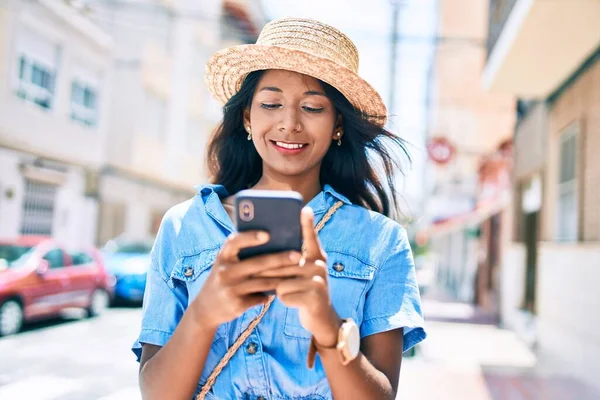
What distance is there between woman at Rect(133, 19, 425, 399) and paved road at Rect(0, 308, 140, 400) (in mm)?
4481

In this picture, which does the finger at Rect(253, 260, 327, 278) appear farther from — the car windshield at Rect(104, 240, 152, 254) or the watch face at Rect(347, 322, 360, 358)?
the car windshield at Rect(104, 240, 152, 254)

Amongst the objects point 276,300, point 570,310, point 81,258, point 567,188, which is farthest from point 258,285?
point 81,258

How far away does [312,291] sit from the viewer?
4.06 feet

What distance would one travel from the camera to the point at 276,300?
1.62 m

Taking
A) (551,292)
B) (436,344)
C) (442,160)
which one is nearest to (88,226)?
(442,160)

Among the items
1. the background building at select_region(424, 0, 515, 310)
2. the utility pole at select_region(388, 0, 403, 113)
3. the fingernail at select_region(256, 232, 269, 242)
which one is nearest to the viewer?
the fingernail at select_region(256, 232, 269, 242)

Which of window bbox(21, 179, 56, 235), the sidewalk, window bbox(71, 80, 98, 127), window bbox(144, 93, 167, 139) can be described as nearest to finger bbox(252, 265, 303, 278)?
the sidewalk

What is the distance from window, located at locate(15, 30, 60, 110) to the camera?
50.1ft

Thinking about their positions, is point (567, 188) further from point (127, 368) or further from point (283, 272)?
point (283, 272)

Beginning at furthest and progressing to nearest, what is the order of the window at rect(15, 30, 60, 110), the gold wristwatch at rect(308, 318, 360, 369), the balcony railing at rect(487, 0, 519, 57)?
the window at rect(15, 30, 60, 110) < the balcony railing at rect(487, 0, 519, 57) < the gold wristwatch at rect(308, 318, 360, 369)

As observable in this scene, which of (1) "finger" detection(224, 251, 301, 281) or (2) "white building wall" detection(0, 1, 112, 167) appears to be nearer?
(1) "finger" detection(224, 251, 301, 281)

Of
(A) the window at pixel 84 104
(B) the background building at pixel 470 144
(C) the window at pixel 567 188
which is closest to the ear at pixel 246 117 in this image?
(C) the window at pixel 567 188

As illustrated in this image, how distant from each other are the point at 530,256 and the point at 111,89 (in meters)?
14.5

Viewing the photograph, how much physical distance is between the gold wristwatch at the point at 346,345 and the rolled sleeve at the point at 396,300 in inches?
8.5
